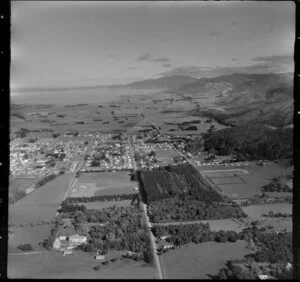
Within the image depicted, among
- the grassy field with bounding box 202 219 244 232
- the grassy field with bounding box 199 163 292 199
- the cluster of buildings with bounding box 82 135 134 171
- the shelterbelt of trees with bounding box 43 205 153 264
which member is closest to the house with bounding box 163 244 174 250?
the shelterbelt of trees with bounding box 43 205 153 264

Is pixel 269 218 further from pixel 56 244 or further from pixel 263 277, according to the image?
pixel 56 244

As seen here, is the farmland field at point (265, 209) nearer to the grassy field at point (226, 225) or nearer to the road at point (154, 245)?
the grassy field at point (226, 225)

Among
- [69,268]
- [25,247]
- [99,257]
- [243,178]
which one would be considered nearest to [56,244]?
[25,247]

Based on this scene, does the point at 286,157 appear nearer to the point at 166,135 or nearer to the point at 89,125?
the point at 166,135

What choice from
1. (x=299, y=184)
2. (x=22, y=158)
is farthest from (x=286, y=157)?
(x=22, y=158)

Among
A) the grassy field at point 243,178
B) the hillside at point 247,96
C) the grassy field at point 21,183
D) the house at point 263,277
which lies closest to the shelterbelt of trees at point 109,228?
the grassy field at point 21,183

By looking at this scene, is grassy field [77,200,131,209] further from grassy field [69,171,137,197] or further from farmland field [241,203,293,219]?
farmland field [241,203,293,219]

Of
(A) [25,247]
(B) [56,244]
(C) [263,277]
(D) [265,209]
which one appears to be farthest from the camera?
(D) [265,209]
